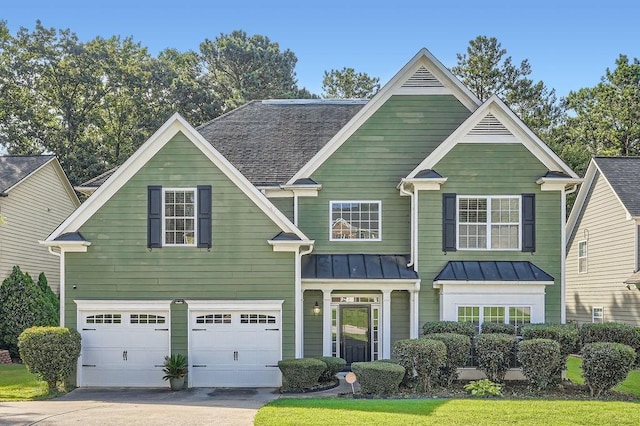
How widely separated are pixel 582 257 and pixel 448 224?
Answer: 37.2 ft

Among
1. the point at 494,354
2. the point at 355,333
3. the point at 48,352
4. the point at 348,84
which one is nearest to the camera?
the point at 494,354

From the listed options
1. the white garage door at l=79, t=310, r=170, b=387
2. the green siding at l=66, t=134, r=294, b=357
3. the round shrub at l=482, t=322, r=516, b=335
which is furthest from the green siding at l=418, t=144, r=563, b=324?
the white garage door at l=79, t=310, r=170, b=387

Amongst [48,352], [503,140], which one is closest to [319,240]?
[503,140]

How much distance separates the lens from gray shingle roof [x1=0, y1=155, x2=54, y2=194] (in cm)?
2537

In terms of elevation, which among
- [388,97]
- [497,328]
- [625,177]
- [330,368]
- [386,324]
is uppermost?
[388,97]

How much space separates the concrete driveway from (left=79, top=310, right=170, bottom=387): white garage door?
475 millimetres

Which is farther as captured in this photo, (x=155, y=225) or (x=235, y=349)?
(x=155, y=225)

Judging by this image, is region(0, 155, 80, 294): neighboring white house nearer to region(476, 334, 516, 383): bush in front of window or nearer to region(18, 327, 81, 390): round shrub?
region(18, 327, 81, 390): round shrub

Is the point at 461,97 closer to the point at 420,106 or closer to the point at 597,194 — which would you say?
the point at 420,106

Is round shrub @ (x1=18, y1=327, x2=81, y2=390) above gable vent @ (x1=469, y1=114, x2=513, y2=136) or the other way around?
the other way around

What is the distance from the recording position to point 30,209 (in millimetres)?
26719

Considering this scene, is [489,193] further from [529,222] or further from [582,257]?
[582,257]

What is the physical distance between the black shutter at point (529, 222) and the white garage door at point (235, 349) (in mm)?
7174

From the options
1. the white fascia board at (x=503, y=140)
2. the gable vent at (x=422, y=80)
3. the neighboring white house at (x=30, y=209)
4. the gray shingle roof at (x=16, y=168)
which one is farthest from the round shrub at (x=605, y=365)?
the gray shingle roof at (x=16, y=168)
